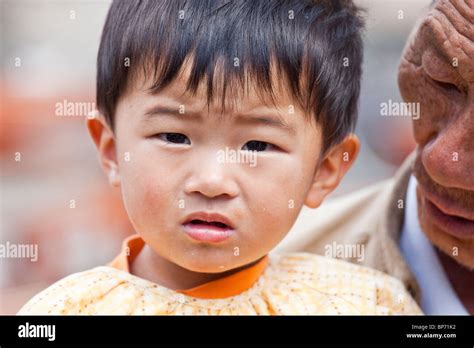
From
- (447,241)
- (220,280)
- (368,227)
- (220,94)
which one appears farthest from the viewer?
(368,227)

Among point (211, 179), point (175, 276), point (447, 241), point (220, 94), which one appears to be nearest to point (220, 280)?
point (175, 276)

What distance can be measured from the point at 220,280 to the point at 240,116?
294 mm

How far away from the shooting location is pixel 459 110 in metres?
1.30

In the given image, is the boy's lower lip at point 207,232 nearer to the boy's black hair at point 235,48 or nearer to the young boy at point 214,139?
the young boy at point 214,139

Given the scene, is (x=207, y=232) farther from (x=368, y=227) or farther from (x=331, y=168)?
(x=368, y=227)

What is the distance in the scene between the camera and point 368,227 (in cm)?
165

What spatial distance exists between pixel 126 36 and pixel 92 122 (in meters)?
0.19

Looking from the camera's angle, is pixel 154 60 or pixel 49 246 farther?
pixel 49 246

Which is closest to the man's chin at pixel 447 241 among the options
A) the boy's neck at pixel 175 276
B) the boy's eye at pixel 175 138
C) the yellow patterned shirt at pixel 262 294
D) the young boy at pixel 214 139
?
the yellow patterned shirt at pixel 262 294

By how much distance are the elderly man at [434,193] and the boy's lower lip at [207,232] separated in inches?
15.1

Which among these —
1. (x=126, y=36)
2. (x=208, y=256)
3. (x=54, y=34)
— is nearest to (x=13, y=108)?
(x=54, y=34)

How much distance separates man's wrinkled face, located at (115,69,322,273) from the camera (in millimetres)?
1155

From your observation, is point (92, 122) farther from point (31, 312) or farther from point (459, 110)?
point (459, 110)
